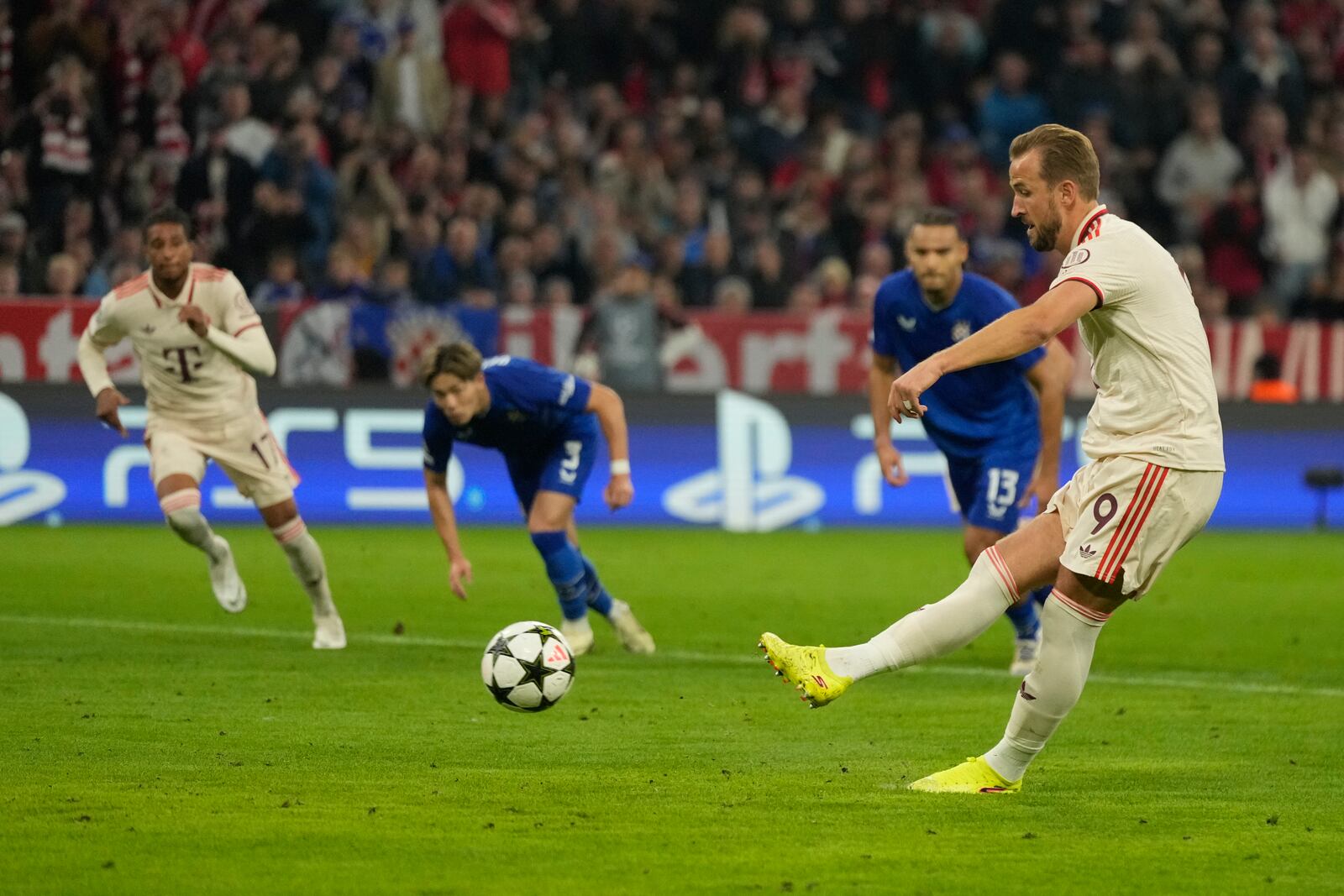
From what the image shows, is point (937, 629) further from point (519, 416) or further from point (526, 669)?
point (519, 416)

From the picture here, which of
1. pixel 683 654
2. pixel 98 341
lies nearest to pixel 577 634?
pixel 683 654

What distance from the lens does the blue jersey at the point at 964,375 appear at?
10398mm

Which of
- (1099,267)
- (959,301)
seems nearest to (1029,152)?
(1099,267)

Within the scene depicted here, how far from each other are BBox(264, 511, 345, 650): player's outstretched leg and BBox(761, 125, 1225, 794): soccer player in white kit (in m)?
4.65

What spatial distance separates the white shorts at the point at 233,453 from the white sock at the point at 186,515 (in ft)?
0.63

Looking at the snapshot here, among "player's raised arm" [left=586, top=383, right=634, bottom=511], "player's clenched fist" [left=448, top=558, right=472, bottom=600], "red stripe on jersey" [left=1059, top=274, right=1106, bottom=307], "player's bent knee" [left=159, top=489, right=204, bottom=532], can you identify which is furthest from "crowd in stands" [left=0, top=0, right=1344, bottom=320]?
"red stripe on jersey" [left=1059, top=274, right=1106, bottom=307]

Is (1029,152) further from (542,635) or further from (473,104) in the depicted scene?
(473,104)

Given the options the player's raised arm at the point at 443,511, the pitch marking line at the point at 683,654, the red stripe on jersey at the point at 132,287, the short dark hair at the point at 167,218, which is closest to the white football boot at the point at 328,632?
the pitch marking line at the point at 683,654

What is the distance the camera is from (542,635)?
27.8ft

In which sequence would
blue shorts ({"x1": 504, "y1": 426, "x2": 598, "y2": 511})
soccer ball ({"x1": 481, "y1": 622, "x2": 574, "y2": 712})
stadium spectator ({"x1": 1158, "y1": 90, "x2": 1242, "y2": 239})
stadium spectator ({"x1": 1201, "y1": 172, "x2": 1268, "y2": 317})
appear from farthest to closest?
stadium spectator ({"x1": 1158, "y1": 90, "x2": 1242, "y2": 239})
stadium spectator ({"x1": 1201, "y1": 172, "x2": 1268, "y2": 317})
blue shorts ({"x1": 504, "y1": 426, "x2": 598, "y2": 511})
soccer ball ({"x1": 481, "y1": 622, "x2": 574, "y2": 712})

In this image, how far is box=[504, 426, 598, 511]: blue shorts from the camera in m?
10.6

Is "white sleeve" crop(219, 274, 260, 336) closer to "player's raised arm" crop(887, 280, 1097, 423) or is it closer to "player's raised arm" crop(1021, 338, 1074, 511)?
"player's raised arm" crop(1021, 338, 1074, 511)

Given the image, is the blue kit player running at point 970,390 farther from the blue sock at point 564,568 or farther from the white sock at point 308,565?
the white sock at point 308,565

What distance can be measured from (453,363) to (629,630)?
191 cm
